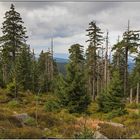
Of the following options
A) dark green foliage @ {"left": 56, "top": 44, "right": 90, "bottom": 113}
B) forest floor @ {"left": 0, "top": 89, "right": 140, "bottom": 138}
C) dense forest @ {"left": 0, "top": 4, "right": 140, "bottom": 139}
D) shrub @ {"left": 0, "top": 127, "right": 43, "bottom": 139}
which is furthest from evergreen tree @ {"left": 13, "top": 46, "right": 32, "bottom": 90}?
shrub @ {"left": 0, "top": 127, "right": 43, "bottom": 139}

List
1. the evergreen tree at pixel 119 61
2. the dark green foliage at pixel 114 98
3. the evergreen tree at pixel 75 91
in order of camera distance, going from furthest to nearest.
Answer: the evergreen tree at pixel 119 61
the dark green foliage at pixel 114 98
the evergreen tree at pixel 75 91

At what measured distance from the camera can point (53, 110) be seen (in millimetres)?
25672

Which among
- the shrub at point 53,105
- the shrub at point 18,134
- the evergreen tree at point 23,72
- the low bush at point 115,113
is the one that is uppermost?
the evergreen tree at point 23,72

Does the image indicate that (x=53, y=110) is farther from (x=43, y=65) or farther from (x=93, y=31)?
(x=43, y=65)

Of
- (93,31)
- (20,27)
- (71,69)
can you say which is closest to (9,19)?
(20,27)

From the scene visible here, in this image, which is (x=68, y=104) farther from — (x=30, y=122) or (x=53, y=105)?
(x=30, y=122)

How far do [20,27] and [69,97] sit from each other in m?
21.0

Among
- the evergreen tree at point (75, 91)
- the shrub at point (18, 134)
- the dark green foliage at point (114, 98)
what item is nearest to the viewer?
the shrub at point (18, 134)

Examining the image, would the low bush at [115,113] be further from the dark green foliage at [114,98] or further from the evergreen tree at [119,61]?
the evergreen tree at [119,61]

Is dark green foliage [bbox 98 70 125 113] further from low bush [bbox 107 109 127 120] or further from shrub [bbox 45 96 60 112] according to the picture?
shrub [bbox 45 96 60 112]

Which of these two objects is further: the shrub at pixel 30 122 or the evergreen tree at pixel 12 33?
the evergreen tree at pixel 12 33

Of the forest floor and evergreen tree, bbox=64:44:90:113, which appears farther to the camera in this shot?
evergreen tree, bbox=64:44:90:113

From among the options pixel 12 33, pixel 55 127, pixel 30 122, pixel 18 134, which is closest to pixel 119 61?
pixel 12 33

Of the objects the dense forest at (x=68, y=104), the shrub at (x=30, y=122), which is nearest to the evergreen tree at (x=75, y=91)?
the dense forest at (x=68, y=104)
